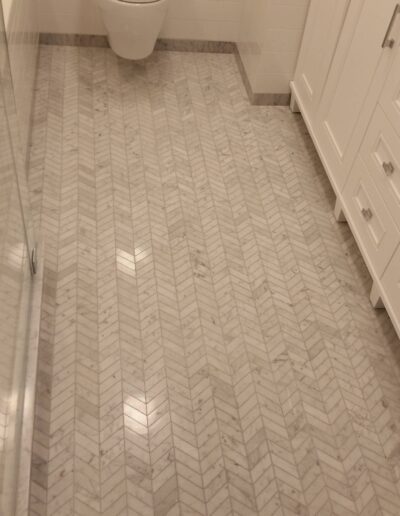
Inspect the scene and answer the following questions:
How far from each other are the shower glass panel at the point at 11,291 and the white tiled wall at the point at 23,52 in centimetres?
40

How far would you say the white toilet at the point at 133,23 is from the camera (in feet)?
8.05

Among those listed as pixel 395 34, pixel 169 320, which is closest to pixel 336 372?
pixel 169 320

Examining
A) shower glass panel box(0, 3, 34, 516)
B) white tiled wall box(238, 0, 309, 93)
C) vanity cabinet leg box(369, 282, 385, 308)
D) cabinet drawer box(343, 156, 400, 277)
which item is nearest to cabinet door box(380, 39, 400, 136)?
cabinet drawer box(343, 156, 400, 277)

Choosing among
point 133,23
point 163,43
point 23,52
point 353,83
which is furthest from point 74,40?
point 353,83

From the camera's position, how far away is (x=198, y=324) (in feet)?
6.18

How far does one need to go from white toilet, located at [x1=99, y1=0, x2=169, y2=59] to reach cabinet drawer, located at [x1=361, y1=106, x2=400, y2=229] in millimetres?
1139

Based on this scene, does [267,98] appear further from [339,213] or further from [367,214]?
[367,214]

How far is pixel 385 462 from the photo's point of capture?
163 cm

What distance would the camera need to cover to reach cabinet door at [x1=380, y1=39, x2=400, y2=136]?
1750mm

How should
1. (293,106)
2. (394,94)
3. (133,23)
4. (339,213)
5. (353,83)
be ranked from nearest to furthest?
1. (394,94)
2. (353,83)
3. (339,213)
4. (133,23)
5. (293,106)

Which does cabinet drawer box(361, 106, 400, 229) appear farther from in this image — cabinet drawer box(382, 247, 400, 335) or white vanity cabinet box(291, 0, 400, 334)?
cabinet drawer box(382, 247, 400, 335)

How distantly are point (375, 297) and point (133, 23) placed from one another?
1.54 m

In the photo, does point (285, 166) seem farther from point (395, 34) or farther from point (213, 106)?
point (395, 34)

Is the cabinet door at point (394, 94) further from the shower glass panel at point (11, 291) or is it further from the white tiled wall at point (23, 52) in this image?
the white tiled wall at point (23, 52)
